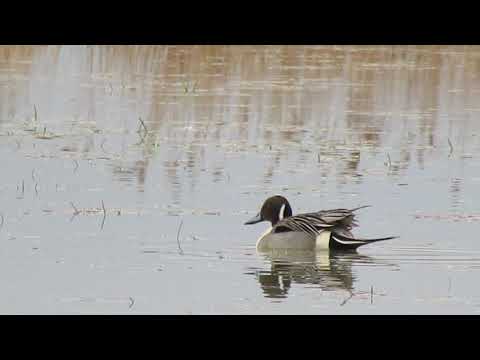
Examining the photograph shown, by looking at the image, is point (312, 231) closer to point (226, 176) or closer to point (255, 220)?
point (255, 220)

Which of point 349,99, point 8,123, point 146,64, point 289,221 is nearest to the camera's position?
point 289,221

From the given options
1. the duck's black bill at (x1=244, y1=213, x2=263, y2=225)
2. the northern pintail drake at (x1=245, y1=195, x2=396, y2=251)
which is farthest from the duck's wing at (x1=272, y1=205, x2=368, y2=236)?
the duck's black bill at (x1=244, y1=213, x2=263, y2=225)

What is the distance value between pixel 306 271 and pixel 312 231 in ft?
2.80

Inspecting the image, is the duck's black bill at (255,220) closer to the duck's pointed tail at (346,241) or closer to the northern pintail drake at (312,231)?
the northern pintail drake at (312,231)

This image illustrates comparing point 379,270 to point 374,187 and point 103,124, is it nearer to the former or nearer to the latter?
point 374,187

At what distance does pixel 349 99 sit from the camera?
1642 centimetres

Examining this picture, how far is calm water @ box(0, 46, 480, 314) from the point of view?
870 centimetres

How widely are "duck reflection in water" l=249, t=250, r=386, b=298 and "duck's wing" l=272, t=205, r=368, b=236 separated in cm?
17

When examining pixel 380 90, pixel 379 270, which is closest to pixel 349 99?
pixel 380 90

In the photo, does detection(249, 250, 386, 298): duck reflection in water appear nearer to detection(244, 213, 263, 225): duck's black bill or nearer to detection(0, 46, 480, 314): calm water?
detection(0, 46, 480, 314): calm water

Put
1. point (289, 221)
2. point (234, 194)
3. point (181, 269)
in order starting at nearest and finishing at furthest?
point (181, 269) < point (289, 221) < point (234, 194)

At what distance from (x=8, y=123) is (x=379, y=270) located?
619 cm

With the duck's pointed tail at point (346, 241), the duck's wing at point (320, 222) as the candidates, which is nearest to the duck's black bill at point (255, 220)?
the duck's wing at point (320, 222)

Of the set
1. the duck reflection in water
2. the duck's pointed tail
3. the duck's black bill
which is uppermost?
the duck's black bill
